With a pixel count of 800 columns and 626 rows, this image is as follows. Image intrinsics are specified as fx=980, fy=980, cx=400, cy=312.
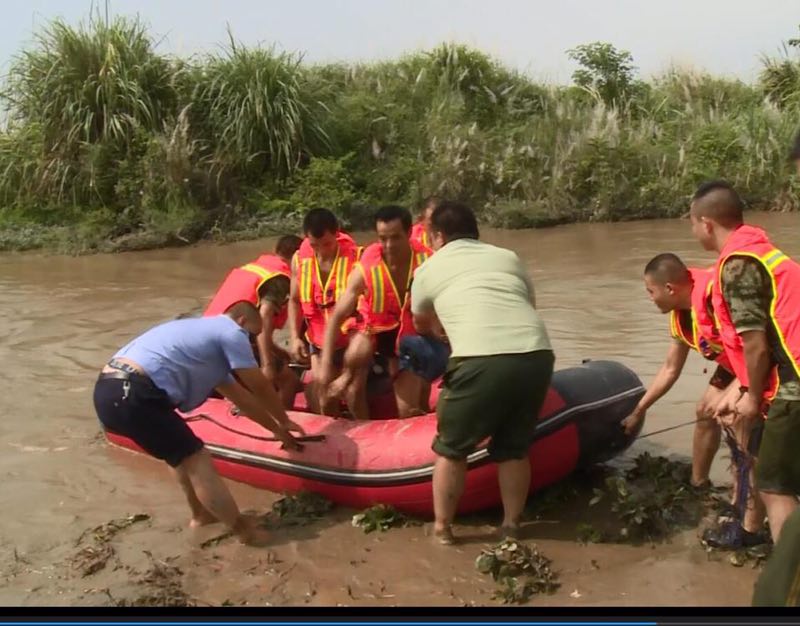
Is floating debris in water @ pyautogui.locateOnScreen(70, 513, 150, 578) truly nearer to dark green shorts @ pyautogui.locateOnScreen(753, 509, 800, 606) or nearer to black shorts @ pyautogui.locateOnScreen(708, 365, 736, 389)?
black shorts @ pyautogui.locateOnScreen(708, 365, 736, 389)

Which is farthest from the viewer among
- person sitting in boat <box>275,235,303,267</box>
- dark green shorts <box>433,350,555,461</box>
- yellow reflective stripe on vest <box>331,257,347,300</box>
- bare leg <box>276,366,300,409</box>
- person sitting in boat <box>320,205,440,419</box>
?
person sitting in boat <box>275,235,303,267</box>

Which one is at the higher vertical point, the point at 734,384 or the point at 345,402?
the point at 734,384

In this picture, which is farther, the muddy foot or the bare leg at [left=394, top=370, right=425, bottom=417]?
the bare leg at [left=394, top=370, right=425, bottom=417]

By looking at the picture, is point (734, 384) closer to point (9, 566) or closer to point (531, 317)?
point (531, 317)

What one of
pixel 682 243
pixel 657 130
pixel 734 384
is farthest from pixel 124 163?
pixel 734 384

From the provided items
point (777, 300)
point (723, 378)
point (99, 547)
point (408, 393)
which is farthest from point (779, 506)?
point (99, 547)

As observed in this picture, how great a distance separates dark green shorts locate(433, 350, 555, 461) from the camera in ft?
13.4

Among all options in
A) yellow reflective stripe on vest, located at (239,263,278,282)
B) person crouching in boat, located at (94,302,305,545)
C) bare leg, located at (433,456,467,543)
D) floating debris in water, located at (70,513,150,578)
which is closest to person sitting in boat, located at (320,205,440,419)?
yellow reflective stripe on vest, located at (239,263,278,282)

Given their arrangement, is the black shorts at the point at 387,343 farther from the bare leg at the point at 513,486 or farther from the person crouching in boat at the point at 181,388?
the bare leg at the point at 513,486

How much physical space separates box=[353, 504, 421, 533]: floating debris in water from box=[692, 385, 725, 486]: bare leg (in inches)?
54.3

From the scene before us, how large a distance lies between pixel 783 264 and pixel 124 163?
12.1 meters

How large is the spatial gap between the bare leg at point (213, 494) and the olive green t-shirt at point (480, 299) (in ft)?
3.91

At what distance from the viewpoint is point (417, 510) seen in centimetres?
466

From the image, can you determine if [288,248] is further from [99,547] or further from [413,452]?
[99,547]
